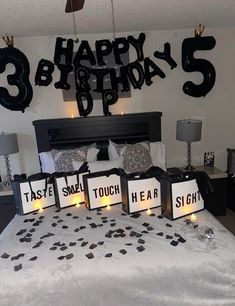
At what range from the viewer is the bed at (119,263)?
4.24ft

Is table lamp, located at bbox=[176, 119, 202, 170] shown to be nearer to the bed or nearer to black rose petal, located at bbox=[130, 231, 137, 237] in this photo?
the bed

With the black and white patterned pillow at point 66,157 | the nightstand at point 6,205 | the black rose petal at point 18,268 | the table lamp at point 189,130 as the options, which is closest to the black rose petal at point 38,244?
the black rose petal at point 18,268

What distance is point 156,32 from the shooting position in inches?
126

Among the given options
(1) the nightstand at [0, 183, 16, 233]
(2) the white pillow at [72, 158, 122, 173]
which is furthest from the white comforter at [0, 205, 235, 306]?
(1) the nightstand at [0, 183, 16, 233]

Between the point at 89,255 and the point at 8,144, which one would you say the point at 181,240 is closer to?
the point at 89,255

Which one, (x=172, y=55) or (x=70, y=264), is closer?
(x=70, y=264)

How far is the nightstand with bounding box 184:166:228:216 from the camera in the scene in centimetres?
312

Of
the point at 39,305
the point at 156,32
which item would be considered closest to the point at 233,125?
the point at 156,32

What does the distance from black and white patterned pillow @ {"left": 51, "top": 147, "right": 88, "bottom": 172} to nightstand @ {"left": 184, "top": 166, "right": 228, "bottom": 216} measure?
4.90ft

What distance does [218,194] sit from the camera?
316 cm

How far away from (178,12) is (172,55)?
0.82 metres

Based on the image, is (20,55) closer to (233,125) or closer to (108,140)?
(108,140)

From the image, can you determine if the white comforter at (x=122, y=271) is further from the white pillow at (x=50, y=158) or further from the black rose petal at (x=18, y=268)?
the white pillow at (x=50, y=158)

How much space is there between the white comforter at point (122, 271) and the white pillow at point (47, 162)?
55.8 inches
